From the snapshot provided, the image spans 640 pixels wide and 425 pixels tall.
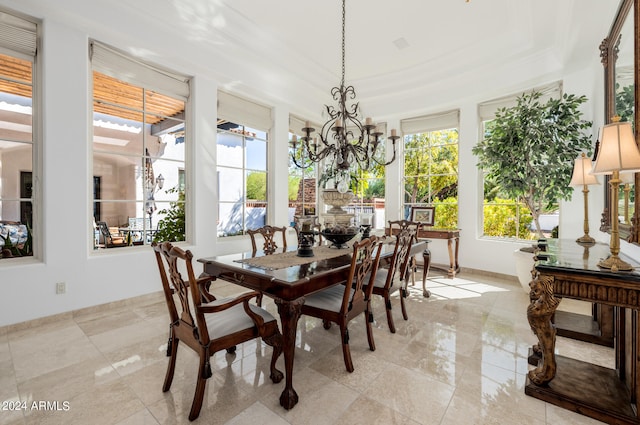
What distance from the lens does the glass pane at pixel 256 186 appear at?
4629 millimetres

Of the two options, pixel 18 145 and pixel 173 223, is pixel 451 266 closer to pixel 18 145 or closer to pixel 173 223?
pixel 173 223

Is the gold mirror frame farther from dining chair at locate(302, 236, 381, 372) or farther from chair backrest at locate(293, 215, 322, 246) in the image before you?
chair backrest at locate(293, 215, 322, 246)

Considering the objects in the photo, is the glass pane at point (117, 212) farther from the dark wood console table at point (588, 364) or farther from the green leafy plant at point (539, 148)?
the green leafy plant at point (539, 148)

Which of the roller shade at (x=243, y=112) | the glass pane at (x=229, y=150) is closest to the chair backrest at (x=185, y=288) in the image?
the glass pane at (x=229, y=150)

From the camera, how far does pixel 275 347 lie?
1.76 m

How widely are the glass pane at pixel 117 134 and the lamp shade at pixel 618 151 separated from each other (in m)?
4.24

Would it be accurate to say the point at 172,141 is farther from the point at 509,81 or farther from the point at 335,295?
the point at 509,81

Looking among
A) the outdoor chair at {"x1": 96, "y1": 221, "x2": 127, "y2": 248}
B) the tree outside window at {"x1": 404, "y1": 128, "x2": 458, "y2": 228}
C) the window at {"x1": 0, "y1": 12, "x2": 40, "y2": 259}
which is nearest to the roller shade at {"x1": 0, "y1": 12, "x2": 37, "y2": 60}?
the window at {"x1": 0, "y1": 12, "x2": 40, "y2": 259}

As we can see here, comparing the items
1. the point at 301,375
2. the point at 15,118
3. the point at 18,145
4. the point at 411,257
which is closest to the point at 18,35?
the point at 15,118

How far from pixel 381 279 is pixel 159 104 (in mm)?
3472

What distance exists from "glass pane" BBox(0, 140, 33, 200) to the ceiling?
122 cm

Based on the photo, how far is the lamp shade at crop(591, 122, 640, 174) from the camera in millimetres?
1478

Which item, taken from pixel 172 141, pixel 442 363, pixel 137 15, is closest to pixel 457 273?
pixel 442 363

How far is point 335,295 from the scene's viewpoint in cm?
222
